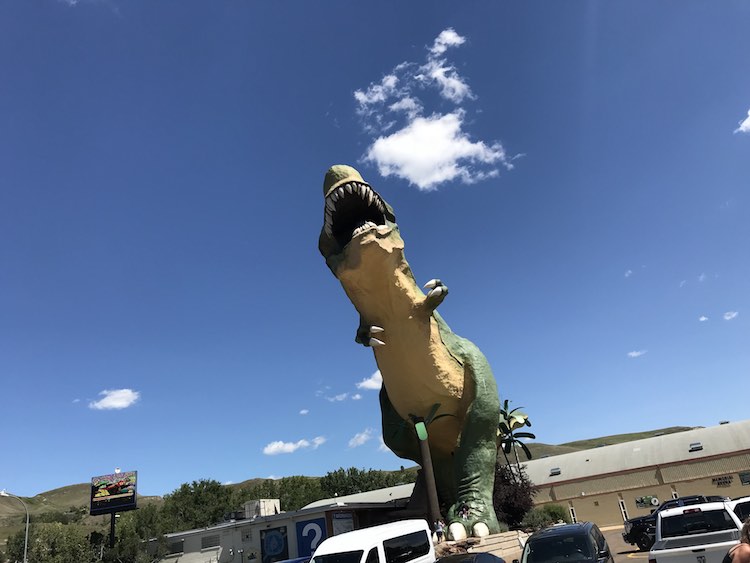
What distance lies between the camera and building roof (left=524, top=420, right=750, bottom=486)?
3469cm

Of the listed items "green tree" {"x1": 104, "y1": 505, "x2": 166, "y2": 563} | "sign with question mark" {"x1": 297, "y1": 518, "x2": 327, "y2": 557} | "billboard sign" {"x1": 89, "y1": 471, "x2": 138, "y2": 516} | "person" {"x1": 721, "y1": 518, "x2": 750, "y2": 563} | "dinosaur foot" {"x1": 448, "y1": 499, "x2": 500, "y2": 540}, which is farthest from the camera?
"billboard sign" {"x1": 89, "y1": 471, "x2": 138, "y2": 516}

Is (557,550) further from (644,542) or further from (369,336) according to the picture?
(644,542)

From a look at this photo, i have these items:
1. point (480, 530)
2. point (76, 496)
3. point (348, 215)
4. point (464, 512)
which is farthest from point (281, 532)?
point (76, 496)

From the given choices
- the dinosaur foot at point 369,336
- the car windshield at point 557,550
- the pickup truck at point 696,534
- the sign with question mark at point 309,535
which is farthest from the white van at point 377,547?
the sign with question mark at point 309,535

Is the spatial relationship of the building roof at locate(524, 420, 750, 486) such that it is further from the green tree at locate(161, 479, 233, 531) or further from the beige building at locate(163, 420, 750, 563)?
the green tree at locate(161, 479, 233, 531)

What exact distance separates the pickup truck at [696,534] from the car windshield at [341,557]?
4197 millimetres

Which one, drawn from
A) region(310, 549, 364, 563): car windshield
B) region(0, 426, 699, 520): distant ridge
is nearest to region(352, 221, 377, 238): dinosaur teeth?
region(310, 549, 364, 563): car windshield

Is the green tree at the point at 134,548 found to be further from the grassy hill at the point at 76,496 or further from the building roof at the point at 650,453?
the grassy hill at the point at 76,496

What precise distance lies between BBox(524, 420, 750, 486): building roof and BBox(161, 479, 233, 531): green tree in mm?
34731

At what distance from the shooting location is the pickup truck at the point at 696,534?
6906mm

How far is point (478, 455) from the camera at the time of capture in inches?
525

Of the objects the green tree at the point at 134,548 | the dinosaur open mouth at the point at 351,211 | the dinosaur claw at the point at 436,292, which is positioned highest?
the dinosaur open mouth at the point at 351,211

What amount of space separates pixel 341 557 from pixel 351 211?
23.5 ft

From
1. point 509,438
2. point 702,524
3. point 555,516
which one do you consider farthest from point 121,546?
point 702,524
